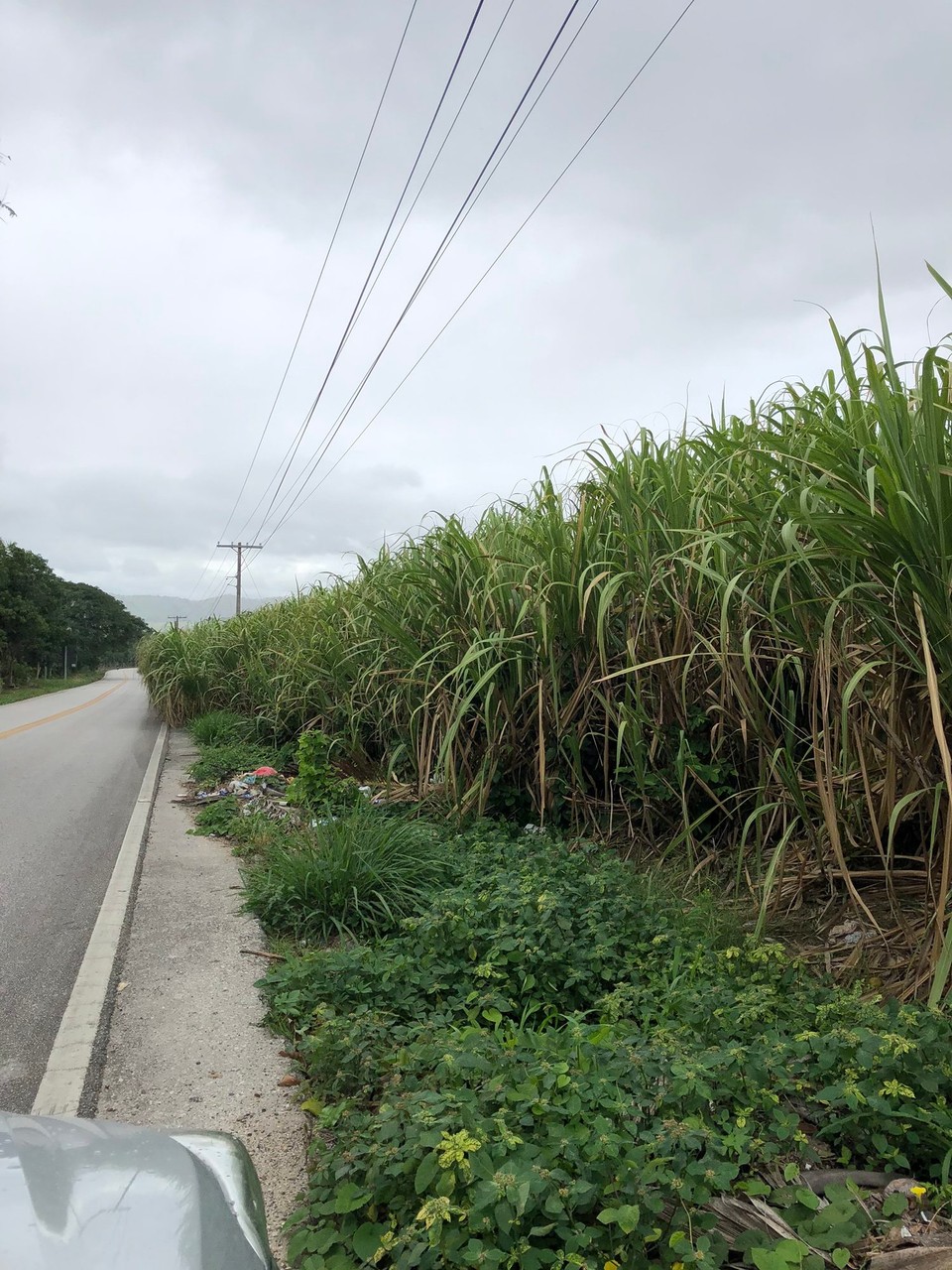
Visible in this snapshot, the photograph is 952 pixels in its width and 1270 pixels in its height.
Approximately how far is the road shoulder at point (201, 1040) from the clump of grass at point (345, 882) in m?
0.22

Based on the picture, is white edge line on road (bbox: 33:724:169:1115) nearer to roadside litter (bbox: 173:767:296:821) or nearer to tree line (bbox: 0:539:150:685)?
roadside litter (bbox: 173:767:296:821)

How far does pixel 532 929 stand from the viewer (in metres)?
3.14

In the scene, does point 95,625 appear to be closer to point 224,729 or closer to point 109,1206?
point 224,729

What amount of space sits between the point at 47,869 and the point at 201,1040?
3.28m

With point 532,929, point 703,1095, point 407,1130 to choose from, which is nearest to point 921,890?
point 532,929

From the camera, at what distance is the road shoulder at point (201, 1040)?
2529mm

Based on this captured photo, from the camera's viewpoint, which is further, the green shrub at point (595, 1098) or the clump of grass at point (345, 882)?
the clump of grass at point (345, 882)

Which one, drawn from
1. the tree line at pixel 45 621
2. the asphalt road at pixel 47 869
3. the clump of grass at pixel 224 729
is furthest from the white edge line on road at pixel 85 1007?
the tree line at pixel 45 621

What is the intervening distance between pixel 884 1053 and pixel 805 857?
4.47 ft

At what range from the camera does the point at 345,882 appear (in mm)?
4031

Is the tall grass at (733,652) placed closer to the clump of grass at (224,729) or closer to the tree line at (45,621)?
the clump of grass at (224,729)

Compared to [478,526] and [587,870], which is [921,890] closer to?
[587,870]

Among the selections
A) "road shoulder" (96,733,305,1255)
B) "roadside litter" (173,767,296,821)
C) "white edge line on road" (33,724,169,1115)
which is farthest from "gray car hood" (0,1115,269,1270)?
"roadside litter" (173,767,296,821)

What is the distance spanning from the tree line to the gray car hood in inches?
1373
